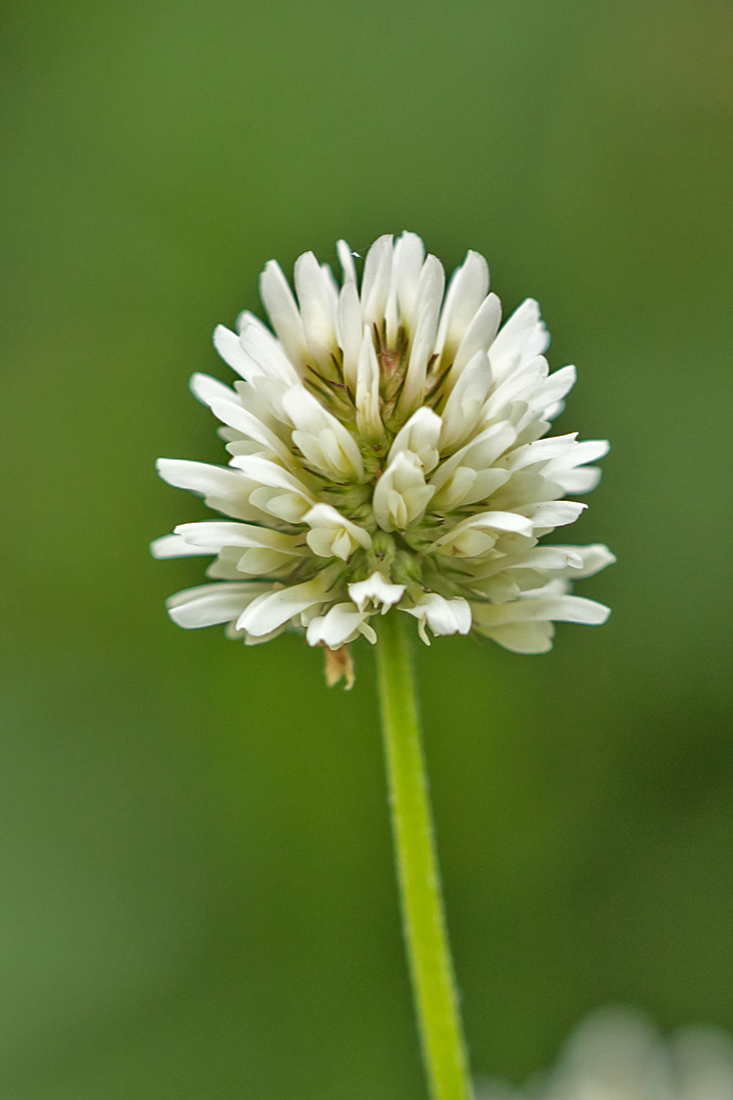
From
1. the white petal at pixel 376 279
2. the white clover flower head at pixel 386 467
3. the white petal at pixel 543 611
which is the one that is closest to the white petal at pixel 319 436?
the white clover flower head at pixel 386 467

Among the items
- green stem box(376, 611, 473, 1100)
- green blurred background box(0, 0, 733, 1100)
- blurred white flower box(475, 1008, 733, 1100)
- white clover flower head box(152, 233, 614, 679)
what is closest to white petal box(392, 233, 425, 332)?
white clover flower head box(152, 233, 614, 679)

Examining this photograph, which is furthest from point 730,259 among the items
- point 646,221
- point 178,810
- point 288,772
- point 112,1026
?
point 112,1026

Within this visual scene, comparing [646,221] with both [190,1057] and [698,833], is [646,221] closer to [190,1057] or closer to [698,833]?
[698,833]

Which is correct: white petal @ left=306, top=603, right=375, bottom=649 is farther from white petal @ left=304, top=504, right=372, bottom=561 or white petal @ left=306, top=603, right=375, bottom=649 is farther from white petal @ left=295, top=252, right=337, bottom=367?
white petal @ left=295, top=252, right=337, bottom=367

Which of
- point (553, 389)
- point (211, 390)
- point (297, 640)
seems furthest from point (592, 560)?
point (297, 640)

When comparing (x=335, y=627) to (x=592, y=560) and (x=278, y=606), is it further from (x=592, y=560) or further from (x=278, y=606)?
(x=592, y=560)

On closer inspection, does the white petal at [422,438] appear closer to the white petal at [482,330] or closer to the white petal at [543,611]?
the white petal at [482,330]
